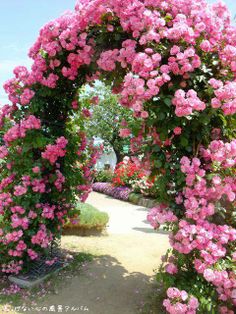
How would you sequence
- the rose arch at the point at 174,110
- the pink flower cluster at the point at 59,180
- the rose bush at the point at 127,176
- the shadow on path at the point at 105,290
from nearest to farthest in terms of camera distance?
the rose arch at the point at 174,110
the shadow on path at the point at 105,290
the pink flower cluster at the point at 59,180
the rose bush at the point at 127,176

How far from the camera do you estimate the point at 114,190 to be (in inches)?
551

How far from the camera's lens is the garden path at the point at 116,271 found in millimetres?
4141

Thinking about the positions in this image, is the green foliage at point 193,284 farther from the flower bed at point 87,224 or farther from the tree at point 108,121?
the tree at point 108,121

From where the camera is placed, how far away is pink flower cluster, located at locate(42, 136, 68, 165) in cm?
452

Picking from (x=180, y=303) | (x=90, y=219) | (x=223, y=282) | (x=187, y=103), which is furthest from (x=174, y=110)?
(x=90, y=219)

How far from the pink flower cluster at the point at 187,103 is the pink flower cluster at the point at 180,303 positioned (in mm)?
1623

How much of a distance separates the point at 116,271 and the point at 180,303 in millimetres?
1962

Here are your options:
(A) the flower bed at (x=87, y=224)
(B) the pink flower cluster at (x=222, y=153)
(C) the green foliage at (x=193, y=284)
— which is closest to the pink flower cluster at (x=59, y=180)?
(C) the green foliage at (x=193, y=284)

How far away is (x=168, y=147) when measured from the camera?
145 inches

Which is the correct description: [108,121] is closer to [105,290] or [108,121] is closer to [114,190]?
[114,190]

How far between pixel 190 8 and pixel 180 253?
8.18 ft

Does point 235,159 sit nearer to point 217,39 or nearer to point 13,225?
point 217,39

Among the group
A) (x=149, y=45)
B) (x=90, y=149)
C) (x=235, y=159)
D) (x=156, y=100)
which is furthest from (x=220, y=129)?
(x=90, y=149)

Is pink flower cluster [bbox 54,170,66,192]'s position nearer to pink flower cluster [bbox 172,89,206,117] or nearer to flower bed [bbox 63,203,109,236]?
pink flower cluster [bbox 172,89,206,117]
